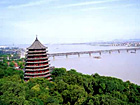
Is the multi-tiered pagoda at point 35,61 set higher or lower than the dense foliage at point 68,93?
higher

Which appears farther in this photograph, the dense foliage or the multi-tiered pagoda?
the multi-tiered pagoda

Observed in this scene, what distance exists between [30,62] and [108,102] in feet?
26.3

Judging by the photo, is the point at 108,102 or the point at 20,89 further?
the point at 20,89

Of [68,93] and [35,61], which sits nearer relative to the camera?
[68,93]

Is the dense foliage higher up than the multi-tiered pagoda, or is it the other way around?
the multi-tiered pagoda

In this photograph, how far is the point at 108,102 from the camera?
7.65m

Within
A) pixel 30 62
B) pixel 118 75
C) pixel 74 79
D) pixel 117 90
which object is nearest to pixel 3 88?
pixel 30 62

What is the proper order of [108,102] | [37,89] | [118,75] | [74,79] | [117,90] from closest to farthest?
[108,102] < [37,89] < [117,90] < [74,79] < [118,75]

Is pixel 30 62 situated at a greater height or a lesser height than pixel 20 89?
greater

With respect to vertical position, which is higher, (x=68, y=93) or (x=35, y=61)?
(x=35, y=61)

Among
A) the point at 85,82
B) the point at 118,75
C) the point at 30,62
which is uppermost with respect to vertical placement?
the point at 30,62

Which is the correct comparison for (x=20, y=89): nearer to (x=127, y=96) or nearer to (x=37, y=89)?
(x=37, y=89)

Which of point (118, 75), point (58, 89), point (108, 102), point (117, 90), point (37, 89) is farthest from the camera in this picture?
point (118, 75)

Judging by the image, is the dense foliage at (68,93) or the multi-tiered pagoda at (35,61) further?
the multi-tiered pagoda at (35,61)
